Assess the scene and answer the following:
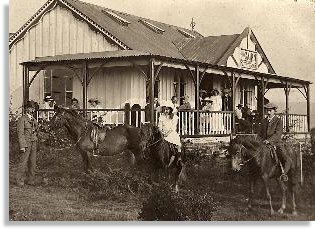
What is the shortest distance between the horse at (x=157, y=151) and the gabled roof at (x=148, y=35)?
1.28 m

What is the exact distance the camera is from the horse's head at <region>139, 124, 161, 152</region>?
895 centimetres

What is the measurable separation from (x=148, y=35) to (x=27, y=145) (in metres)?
2.58

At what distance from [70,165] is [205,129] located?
2127mm

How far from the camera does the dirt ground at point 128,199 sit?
855cm

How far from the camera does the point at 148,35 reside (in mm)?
9914

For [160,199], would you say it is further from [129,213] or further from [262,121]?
[262,121]

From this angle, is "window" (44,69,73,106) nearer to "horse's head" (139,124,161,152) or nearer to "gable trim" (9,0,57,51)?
"gable trim" (9,0,57,51)

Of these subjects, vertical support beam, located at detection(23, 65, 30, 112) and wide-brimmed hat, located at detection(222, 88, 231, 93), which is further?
wide-brimmed hat, located at detection(222, 88, 231, 93)

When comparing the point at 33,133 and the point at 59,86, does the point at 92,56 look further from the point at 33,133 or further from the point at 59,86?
the point at 33,133

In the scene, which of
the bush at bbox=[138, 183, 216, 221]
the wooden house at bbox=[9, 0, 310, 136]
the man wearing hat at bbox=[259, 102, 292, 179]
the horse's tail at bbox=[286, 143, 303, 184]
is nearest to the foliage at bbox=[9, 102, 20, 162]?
the wooden house at bbox=[9, 0, 310, 136]

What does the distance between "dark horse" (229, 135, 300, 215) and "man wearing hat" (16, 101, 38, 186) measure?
9.26ft

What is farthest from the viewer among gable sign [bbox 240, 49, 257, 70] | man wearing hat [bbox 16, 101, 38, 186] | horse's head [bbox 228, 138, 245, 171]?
gable sign [bbox 240, 49, 257, 70]

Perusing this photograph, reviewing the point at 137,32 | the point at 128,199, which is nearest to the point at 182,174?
the point at 128,199

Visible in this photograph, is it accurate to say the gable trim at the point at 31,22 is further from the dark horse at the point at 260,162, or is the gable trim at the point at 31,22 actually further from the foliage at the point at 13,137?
the dark horse at the point at 260,162
